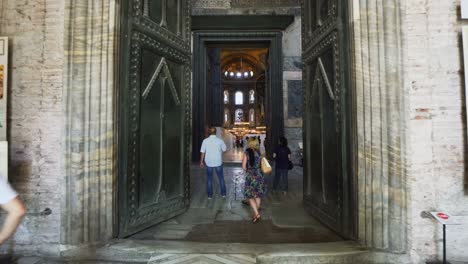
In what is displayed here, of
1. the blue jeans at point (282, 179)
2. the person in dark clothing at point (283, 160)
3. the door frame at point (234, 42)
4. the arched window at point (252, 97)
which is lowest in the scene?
the blue jeans at point (282, 179)

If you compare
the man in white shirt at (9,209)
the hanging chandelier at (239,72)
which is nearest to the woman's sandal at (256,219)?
the man in white shirt at (9,209)

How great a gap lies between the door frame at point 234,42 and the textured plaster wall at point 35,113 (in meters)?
8.65

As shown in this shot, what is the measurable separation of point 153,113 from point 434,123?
329 centimetres

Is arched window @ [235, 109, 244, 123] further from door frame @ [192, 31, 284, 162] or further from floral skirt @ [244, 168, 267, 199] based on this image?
floral skirt @ [244, 168, 267, 199]

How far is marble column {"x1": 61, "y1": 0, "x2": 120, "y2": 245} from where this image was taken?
2951 millimetres

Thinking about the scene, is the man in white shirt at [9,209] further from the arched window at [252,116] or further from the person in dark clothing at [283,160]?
the arched window at [252,116]

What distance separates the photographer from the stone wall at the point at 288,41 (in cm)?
1097

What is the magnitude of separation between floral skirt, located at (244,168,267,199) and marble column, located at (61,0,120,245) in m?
1.99

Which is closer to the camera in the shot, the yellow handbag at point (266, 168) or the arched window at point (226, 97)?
the yellow handbag at point (266, 168)

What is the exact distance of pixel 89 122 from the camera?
2.99 m

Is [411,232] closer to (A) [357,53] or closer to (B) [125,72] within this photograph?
(A) [357,53]

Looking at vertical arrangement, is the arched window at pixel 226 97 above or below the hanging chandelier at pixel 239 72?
below

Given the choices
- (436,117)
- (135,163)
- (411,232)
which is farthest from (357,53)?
(135,163)

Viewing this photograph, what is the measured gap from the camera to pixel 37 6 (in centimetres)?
310
